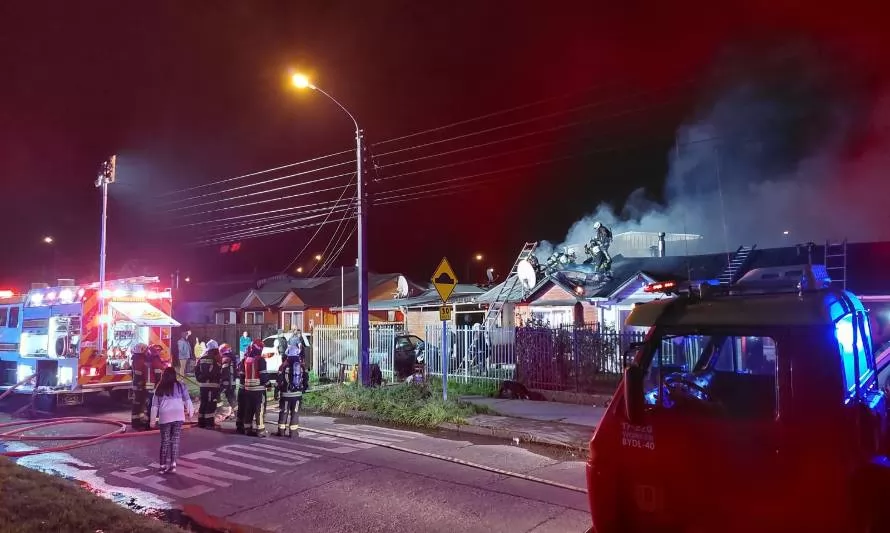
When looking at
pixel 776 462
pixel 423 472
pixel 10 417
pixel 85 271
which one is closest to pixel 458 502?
pixel 423 472

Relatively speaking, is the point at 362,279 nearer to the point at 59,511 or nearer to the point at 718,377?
the point at 59,511

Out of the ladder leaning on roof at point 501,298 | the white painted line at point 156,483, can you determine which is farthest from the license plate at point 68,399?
the ladder leaning on roof at point 501,298

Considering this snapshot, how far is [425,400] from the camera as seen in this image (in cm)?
1276

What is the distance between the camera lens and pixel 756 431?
3123 mm

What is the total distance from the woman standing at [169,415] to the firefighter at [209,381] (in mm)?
2900

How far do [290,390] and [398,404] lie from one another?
257 centimetres

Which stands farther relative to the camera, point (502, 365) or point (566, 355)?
point (502, 365)

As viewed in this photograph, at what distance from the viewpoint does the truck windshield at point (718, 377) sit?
11.6ft

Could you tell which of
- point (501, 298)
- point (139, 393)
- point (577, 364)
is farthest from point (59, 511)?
point (501, 298)

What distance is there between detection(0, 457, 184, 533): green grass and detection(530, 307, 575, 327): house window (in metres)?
19.0

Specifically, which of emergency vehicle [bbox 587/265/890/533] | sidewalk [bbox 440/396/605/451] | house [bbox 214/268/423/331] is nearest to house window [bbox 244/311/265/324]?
house [bbox 214/268/423/331]

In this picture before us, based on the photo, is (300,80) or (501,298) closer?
(300,80)

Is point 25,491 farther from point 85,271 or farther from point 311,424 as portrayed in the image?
point 85,271

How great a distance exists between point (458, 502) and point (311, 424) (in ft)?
20.2
